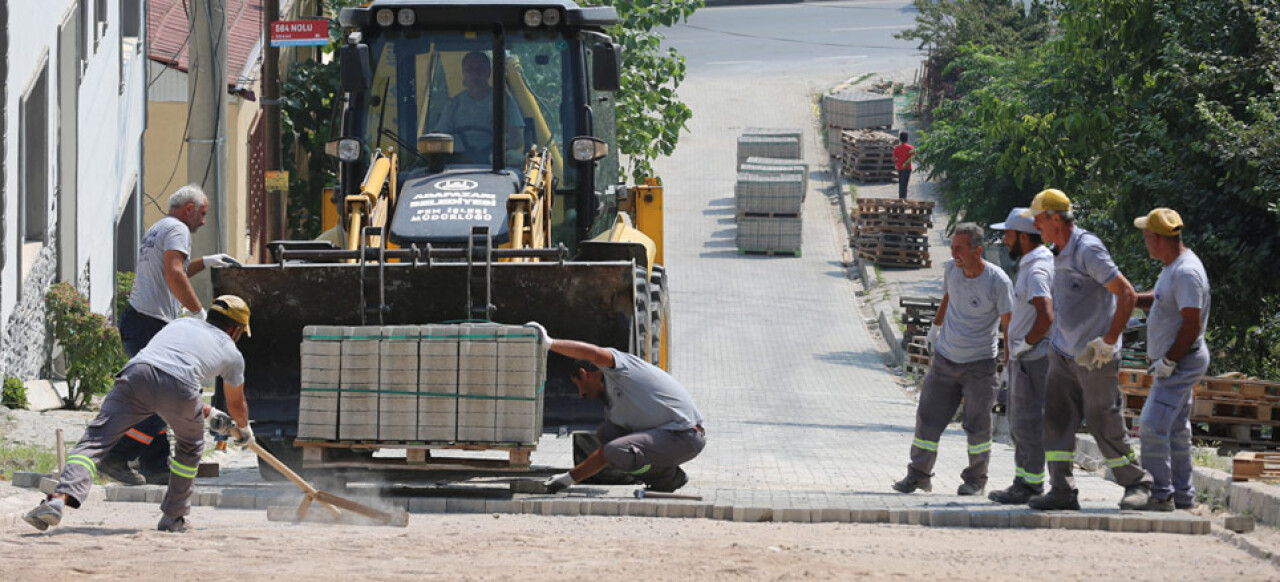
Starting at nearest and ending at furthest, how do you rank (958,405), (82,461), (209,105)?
(82,461), (958,405), (209,105)

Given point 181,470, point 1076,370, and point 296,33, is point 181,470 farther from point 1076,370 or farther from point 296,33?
point 296,33

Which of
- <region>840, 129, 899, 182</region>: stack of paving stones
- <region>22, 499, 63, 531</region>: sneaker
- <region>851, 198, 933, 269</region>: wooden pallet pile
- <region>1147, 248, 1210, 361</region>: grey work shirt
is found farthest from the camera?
<region>840, 129, 899, 182</region>: stack of paving stones

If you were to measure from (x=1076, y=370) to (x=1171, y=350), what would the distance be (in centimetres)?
54

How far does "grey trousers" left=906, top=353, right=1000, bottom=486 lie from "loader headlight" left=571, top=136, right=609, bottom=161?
3095 mm

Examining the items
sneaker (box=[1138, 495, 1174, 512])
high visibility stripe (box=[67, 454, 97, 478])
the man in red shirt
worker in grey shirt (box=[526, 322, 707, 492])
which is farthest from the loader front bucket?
the man in red shirt

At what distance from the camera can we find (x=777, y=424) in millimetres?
19531

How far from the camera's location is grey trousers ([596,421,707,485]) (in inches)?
417

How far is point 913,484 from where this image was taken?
446 inches

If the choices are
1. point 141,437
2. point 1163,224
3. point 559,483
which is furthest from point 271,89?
point 1163,224

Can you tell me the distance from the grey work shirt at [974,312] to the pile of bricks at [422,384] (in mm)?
2740

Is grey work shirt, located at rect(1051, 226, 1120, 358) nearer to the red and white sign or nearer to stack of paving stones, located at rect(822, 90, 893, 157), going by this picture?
the red and white sign

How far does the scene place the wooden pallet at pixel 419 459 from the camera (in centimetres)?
1016

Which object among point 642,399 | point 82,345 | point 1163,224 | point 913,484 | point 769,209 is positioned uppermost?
point 1163,224

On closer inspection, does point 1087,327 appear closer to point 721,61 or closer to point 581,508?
point 581,508
